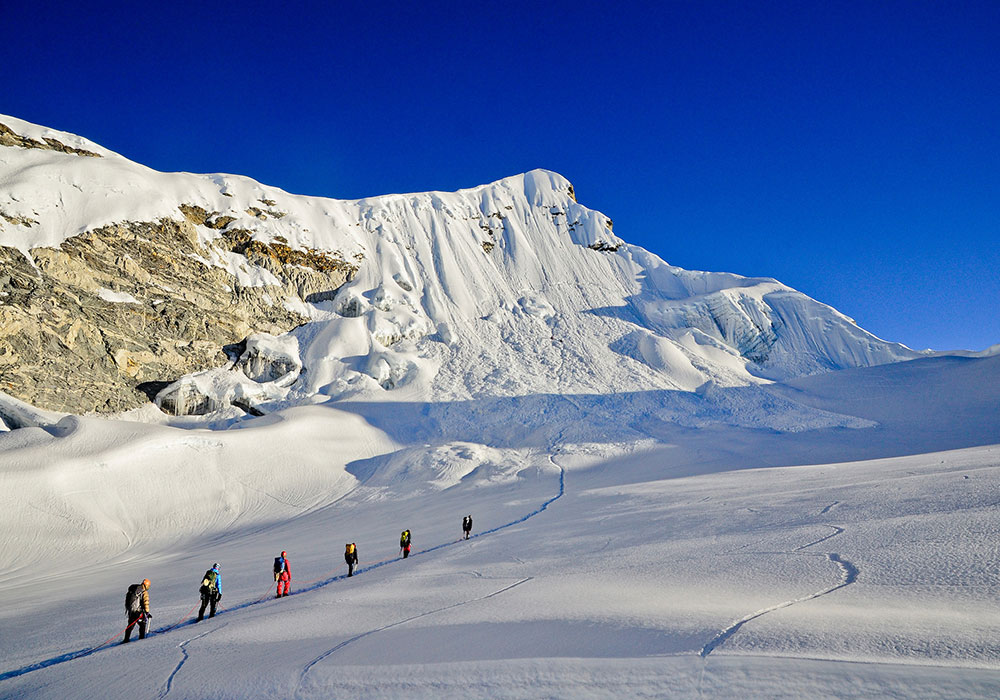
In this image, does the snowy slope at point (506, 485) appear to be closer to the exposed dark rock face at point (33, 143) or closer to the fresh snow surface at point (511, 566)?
the fresh snow surface at point (511, 566)

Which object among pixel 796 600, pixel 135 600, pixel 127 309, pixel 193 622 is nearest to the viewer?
pixel 796 600

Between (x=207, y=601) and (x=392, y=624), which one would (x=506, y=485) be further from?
(x=392, y=624)

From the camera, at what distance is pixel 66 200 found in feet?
146

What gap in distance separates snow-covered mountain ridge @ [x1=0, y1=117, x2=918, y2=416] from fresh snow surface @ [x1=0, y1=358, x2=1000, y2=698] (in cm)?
1305

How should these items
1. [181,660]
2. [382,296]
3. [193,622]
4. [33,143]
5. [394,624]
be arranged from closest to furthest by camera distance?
[394,624]
[181,660]
[193,622]
[33,143]
[382,296]

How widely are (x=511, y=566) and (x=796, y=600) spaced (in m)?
5.78

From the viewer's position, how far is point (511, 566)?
9.85 m

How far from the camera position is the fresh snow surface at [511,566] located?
3.73 meters

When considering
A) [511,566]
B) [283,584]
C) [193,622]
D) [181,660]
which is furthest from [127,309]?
[181,660]

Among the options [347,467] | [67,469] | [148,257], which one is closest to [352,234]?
[148,257]

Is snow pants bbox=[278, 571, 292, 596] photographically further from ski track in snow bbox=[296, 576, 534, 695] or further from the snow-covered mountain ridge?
the snow-covered mountain ridge

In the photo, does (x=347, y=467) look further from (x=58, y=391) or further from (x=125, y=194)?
(x=125, y=194)

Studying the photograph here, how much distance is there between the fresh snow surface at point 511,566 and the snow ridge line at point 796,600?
0.12 ft

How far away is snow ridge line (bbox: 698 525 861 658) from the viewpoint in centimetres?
383
